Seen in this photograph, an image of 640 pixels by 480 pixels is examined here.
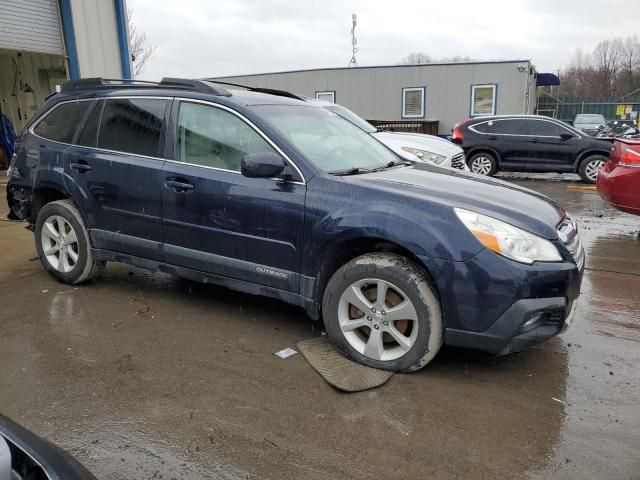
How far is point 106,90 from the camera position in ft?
15.2

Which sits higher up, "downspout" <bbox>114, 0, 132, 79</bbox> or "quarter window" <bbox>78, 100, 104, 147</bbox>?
"downspout" <bbox>114, 0, 132, 79</bbox>

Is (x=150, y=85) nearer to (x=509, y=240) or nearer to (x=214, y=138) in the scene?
(x=214, y=138)

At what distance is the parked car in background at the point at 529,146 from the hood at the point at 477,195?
9.90 meters

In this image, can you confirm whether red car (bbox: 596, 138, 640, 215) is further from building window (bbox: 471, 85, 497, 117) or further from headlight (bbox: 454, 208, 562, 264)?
building window (bbox: 471, 85, 497, 117)

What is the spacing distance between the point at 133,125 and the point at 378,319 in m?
Result: 2.60

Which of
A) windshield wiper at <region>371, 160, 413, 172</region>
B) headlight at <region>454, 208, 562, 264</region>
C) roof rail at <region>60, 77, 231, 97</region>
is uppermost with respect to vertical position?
roof rail at <region>60, 77, 231, 97</region>

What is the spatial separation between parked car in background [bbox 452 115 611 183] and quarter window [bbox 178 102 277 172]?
34.9 feet

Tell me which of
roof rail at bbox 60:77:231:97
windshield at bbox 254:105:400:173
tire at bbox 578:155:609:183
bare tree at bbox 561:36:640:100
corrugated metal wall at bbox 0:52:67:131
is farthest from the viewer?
bare tree at bbox 561:36:640:100

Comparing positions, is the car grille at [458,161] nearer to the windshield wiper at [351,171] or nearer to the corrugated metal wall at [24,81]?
the windshield wiper at [351,171]

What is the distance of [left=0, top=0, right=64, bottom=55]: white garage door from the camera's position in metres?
9.84

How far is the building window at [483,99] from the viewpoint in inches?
818

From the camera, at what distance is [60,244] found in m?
4.84

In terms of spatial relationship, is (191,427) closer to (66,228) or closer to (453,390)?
(453,390)

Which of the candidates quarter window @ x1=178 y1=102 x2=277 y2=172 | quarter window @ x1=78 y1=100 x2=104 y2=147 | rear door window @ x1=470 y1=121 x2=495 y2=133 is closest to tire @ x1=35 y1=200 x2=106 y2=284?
quarter window @ x1=78 y1=100 x2=104 y2=147
